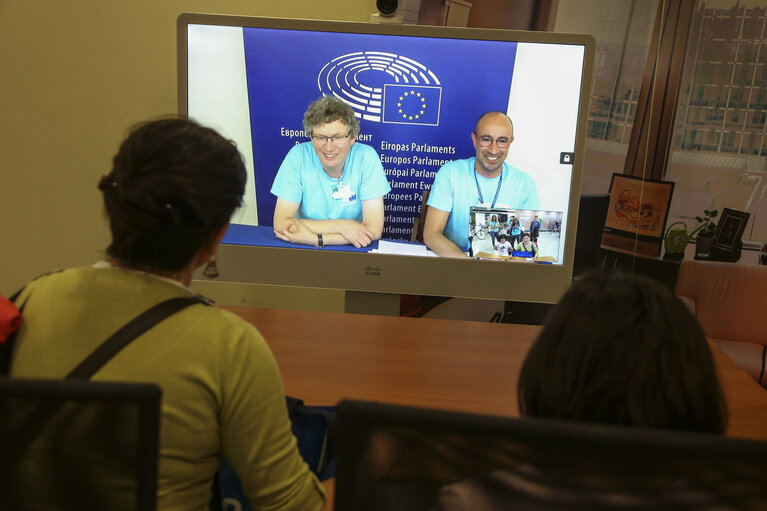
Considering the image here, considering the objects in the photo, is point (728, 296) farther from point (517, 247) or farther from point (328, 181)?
point (328, 181)

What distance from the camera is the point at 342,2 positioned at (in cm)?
275

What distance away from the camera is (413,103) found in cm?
190

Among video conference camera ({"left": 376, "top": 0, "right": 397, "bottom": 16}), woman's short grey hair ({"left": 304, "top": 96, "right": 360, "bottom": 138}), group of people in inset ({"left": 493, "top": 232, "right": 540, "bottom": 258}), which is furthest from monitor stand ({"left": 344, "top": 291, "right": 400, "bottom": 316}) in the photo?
video conference camera ({"left": 376, "top": 0, "right": 397, "bottom": 16})

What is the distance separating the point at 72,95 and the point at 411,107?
1.70 metres

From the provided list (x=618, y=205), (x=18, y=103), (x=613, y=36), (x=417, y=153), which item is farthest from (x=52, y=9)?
(x=618, y=205)

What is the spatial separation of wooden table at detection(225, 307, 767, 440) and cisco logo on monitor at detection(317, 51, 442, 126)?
63 cm

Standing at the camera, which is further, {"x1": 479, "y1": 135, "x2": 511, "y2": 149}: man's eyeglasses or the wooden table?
{"x1": 479, "y1": 135, "x2": 511, "y2": 149}: man's eyeglasses

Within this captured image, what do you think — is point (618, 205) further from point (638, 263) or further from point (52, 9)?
point (52, 9)

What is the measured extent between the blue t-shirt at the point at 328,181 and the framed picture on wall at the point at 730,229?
1.77 metres

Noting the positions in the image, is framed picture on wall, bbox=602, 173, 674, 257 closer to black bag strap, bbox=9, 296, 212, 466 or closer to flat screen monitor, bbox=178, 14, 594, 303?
flat screen monitor, bbox=178, 14, 594, 303

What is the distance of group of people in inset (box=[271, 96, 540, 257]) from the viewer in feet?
6.29

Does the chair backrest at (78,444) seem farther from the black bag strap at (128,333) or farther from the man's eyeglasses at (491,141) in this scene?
the man's eyeglasses at (491,141)

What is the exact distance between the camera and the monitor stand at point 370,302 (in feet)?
7.05

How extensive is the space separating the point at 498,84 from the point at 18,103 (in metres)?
2.11
